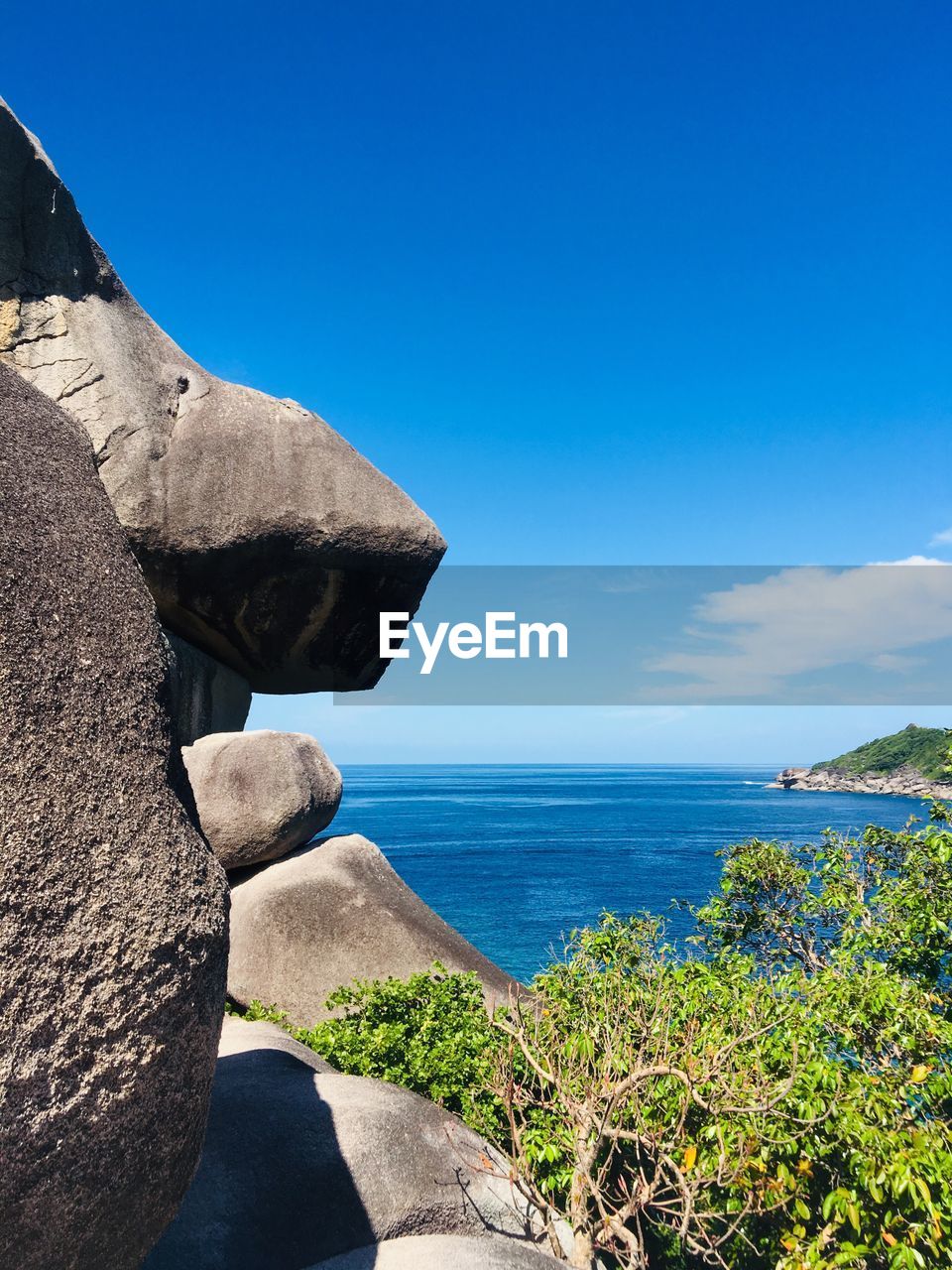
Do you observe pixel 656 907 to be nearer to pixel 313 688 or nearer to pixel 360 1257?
pixel 313 688

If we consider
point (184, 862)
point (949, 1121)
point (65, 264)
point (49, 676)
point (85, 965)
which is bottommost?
point (949, 1121)

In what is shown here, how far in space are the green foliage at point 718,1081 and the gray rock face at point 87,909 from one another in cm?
352

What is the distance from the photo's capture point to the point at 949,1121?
5.85m

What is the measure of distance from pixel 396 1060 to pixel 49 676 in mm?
6551

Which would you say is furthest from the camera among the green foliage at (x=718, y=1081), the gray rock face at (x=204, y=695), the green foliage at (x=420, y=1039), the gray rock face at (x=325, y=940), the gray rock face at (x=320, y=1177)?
the gray rock face at (x=204, y=695)

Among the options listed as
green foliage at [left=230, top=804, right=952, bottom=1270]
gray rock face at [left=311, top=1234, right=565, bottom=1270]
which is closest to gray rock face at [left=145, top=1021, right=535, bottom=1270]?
gray rock face at [left=311, top=1234, right=565, bottom=1270]

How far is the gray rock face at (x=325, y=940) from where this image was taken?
35.2 ft

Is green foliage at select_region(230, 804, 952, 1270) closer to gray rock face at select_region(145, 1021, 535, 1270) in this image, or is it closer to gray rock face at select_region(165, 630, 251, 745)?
gray rock face at select_region(145, 1021, 535, 1270)

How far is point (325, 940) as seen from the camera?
11.1 metres

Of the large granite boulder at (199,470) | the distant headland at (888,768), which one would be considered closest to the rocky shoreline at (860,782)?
the distant headland at (888,768)

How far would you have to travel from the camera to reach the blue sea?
128 ft

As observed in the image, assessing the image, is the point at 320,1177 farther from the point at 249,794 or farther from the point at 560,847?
the point at 560,847

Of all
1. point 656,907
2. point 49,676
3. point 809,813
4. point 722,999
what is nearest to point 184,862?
point 49,676

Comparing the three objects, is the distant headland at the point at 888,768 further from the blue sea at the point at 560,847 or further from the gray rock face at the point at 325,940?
the gray rock face at the point at 325,940
